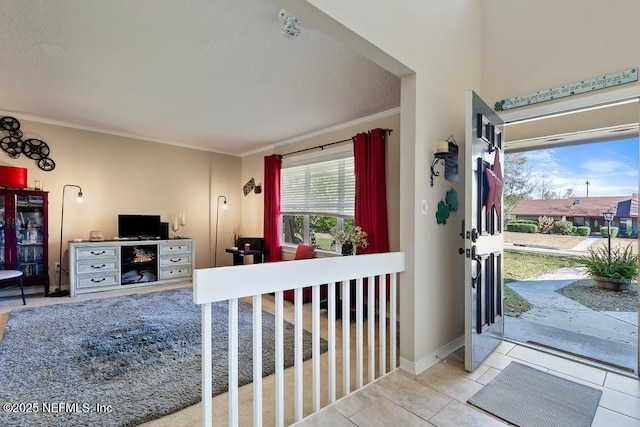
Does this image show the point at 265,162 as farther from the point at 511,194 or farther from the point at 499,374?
the point at 499,374

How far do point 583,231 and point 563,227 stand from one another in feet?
0.58

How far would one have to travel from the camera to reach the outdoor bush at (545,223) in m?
3.56

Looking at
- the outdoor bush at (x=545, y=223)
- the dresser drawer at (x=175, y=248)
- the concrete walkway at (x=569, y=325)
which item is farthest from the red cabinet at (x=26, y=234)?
the outdoor bush at (x=545, y=223)

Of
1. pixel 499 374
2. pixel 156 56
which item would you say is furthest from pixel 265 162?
pixel 499 374

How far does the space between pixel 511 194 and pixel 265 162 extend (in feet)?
12.5

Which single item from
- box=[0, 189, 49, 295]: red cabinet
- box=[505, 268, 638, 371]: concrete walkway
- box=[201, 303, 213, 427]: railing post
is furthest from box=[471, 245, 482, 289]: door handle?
box=[0, 189, 49, 295]: red cabinet

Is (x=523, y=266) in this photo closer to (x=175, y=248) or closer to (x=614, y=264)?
(x=614, y=264)

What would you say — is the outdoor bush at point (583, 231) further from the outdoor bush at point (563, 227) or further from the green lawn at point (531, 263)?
the green lawn at point (531, 263)

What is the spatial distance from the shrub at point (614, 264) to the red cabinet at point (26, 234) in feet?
22.5

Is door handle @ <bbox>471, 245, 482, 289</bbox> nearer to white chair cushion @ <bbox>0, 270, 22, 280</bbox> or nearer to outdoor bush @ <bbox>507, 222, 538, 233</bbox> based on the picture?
outdoor bush @ <bbox>507, 222, 538, 233</bbox>

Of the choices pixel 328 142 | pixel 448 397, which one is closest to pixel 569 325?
pixel 448 397

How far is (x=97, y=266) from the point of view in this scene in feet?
14.4

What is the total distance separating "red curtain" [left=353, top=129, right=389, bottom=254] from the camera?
355 centimetres

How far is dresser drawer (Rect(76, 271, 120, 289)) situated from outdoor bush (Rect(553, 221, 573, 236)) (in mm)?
5971
